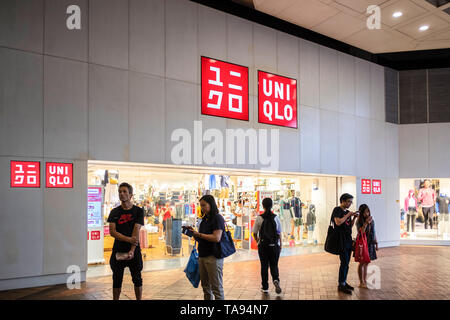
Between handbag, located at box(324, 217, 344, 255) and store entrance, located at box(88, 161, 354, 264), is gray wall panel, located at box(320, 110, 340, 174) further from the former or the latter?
handbag, located at box(324, 217, 344, 255)

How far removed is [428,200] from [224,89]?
9.25 m

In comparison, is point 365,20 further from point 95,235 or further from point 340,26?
point 95,235

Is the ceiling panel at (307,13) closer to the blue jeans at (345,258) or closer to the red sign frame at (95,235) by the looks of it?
the blue jeans at (345,258)

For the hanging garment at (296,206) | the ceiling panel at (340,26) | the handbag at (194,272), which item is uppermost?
the ceiling panel at (340,26)

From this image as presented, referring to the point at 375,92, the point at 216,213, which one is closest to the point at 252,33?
the point at 375,92

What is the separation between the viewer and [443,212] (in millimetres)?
14141

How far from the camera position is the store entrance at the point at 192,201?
8.63 m

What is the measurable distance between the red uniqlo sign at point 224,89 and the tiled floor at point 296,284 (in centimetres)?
366

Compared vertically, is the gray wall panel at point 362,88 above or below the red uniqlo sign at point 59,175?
above

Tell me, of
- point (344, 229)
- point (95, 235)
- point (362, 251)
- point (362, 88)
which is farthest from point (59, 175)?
point (362, 88)

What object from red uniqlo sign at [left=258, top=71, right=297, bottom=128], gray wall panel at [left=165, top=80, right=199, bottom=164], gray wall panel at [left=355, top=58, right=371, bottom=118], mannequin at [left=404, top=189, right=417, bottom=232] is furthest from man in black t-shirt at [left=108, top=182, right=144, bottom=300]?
mannequin at [left=404, top=189, right=417, bottom=232]

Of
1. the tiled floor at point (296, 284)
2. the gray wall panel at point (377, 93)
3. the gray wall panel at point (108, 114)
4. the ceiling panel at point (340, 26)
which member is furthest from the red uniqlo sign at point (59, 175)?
the gray wall panel at point (377, 93)

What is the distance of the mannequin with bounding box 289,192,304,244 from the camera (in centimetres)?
1182

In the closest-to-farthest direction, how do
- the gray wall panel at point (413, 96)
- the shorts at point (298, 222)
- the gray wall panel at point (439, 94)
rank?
the shorts at point (298, 222), the gray wall panel at point (439, 94), the gray wall panel at point (413, 96)
